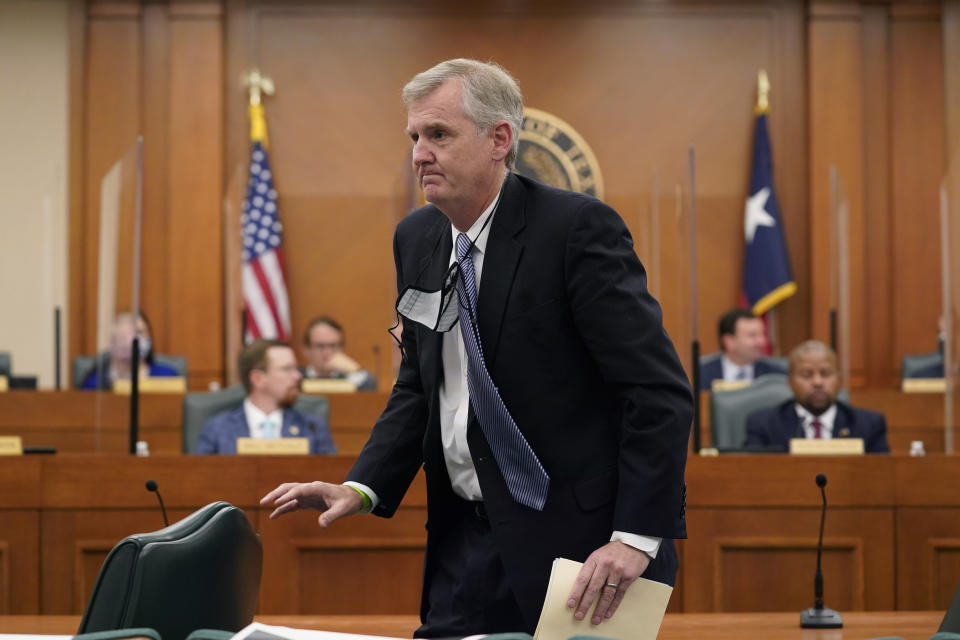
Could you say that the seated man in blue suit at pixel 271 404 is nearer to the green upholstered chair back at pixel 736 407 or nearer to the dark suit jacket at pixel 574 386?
the green upholstered chair back at pixel 736 407

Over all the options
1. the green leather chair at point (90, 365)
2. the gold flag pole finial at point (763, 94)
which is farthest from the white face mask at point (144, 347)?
the gold flag pole finial at point (763, 94)

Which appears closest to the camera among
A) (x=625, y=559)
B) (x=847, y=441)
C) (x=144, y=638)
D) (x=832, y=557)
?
(x=144, y=638)

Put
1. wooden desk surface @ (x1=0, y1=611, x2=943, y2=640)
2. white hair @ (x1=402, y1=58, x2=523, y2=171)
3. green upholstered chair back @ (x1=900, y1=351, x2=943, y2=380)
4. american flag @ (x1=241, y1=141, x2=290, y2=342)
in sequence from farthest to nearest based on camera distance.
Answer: american flag @ (x1=241, y1=141, x2=290, y2=342), green upholstered chair back @ (x1=900, y1=351, x2=943, y2=380), wooden desk surface @ (x1=0, y1=611, x2=943, y2=640), white hair @ (x1=402, y1=58, x2=523, y2=171)

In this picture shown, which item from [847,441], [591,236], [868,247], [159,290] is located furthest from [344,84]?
[591,236]

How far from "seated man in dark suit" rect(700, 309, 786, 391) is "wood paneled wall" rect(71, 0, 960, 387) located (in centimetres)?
123

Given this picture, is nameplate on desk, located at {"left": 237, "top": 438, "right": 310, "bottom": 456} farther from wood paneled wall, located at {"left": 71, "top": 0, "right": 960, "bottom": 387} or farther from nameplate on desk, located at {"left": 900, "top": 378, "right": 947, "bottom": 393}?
wood paneled wall, located at {"left": 71, "top": 0, "right": 960, "bottom": 387}

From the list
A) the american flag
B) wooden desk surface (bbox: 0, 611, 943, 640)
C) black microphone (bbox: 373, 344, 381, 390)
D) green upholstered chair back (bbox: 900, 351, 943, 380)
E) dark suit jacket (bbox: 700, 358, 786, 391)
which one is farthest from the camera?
the american flag

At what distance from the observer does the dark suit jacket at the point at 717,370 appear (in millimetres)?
6656

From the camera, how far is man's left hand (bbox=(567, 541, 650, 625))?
1.59m

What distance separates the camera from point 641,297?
5.67 feet

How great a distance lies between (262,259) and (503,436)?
21.6ft

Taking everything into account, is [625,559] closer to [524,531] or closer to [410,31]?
[524,531]

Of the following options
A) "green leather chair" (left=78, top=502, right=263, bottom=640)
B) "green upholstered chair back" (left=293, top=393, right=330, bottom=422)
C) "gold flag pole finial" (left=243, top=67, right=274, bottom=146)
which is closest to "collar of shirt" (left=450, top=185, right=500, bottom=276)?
"green leather chair" (left=78, top=502, right=263, bottom=640)

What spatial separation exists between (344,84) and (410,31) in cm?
57
